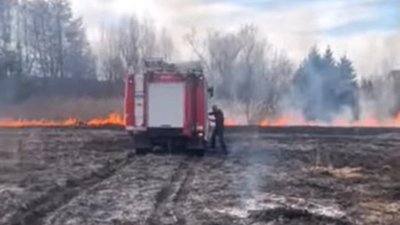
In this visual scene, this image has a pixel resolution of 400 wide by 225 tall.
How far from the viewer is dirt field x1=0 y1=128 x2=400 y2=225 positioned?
1207cm

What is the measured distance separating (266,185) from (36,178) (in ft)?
17.7

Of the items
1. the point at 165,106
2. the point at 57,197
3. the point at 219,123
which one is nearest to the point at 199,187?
the point at 57,197

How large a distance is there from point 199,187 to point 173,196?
5.62ft

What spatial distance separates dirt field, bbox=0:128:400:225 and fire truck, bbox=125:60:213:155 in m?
0.90

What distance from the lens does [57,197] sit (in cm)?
1438

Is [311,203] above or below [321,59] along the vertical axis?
below

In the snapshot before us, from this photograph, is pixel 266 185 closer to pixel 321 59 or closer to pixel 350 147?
pixel 350 147

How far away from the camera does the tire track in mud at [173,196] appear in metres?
11.8

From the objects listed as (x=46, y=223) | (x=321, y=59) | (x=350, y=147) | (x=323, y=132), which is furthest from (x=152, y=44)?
(x=46, y=223)

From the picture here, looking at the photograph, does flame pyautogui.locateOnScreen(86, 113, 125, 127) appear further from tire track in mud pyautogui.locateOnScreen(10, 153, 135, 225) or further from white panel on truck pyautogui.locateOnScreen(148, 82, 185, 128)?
tire track in mud pyautogui.locateOnScreen(10, 153, 135, 225)

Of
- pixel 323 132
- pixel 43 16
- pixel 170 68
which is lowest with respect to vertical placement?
pixel 323 132

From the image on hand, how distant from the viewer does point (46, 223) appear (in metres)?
11.4

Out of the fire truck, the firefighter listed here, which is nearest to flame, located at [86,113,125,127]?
the firefighter

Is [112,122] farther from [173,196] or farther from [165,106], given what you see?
[173,196]
